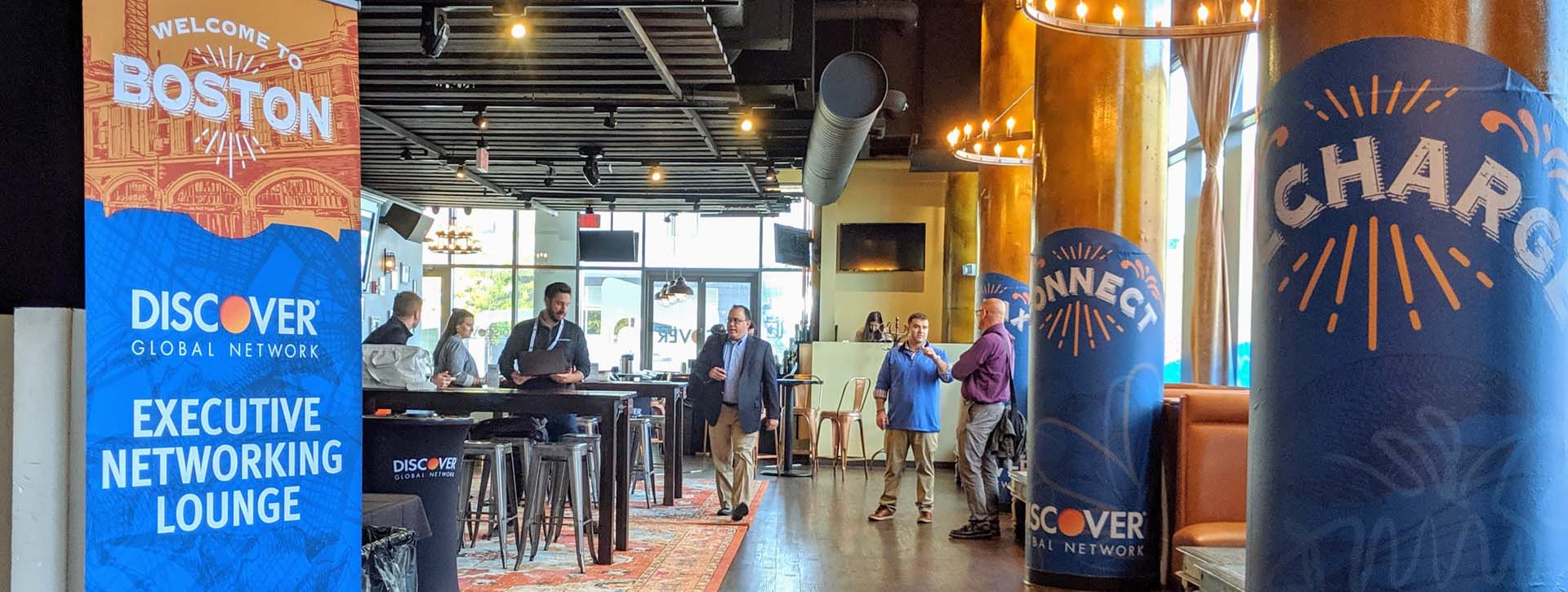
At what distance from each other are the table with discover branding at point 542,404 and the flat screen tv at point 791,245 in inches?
378

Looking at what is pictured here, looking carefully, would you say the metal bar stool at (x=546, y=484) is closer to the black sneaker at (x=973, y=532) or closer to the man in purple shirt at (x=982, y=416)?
the black sneaker at (x=973, y=532)

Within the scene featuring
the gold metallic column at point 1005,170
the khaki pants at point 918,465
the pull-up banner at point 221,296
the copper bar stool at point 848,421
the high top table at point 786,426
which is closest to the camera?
the pull-up banner at point 221,296

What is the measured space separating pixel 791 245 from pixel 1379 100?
14343 millimetres

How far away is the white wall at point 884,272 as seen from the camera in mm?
15375

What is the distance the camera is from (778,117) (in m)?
12.0

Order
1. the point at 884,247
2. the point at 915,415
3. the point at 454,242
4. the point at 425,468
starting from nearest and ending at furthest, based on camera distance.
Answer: the point at 425,468 < the point at 915,415 < the point at 884,247 < the point at 454,242

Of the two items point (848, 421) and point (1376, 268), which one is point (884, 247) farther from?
point (1376, 268)

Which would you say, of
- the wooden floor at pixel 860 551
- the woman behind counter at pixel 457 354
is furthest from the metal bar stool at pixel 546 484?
the woman behind counter at pixel 457 354

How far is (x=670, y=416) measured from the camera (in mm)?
9484

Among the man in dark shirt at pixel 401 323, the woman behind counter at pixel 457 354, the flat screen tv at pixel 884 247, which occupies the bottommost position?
the woman behind counter at pixel 457 354

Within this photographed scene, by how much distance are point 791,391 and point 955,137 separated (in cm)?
373

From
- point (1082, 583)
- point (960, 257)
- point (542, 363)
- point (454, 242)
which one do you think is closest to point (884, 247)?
point (960, 257)

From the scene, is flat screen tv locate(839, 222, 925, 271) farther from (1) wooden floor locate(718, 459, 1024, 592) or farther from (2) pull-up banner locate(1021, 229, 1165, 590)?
(2) pull-up banner locate(1021, 229, 1165, 590)

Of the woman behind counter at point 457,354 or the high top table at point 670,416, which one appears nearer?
the high top table at point 670,416
